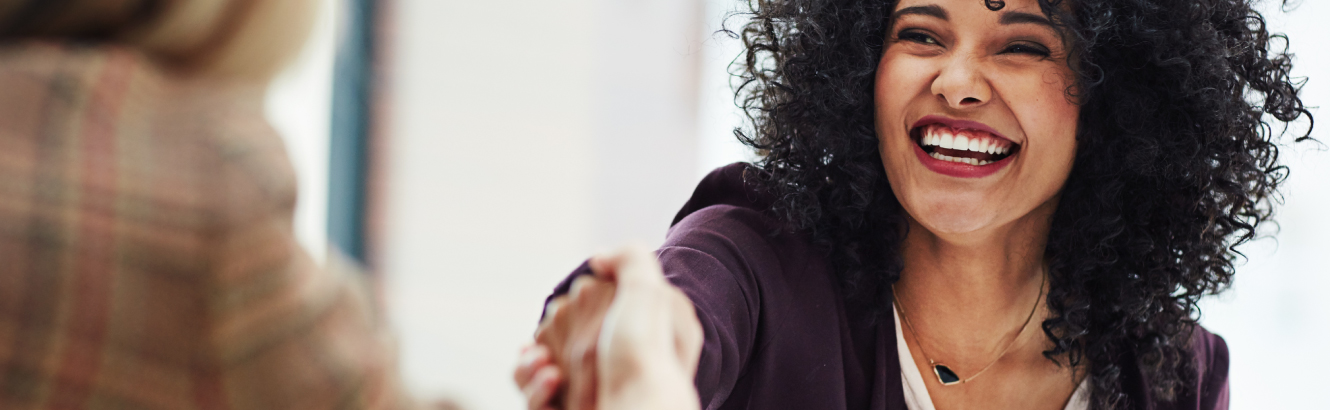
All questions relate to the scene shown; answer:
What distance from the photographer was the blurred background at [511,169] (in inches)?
76.7

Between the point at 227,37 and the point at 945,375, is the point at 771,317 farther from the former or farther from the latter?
the point at 227,37

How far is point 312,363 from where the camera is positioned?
0.52 meters

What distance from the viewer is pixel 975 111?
1200 millimetres

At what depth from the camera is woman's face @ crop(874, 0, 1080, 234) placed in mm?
1177

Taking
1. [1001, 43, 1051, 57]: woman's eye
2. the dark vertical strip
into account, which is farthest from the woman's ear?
the dark vertical strip

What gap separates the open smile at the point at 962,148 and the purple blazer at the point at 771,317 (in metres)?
0.20

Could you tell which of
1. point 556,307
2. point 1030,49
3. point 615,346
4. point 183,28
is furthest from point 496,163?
point 183,28

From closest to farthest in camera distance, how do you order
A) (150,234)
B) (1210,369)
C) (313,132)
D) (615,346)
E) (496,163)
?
(150,234), (615,346), (1210,369), (313,132), (496,163)

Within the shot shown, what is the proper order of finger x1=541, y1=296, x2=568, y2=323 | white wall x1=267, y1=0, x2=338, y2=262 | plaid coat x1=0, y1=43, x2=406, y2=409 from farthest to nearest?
white wall x1=267, y1=0, x2=338, y2=262
finger x1=541, y1=296, x2=568, y2=323
plaid coat x1=0, y1=43, x2=406, y2=409

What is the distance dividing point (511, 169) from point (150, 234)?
1.62 m

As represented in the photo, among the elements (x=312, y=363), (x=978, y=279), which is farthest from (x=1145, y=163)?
(x=312, y=363)

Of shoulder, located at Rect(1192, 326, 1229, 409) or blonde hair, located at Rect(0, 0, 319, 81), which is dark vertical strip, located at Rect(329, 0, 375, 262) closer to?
blonde hair, located at Rect(0, 0, 319, 81)

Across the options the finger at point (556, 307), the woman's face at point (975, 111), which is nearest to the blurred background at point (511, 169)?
the woman's face at point (975, 111)

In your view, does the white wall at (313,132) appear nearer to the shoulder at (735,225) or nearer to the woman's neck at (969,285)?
the shoulder at (735,225)
